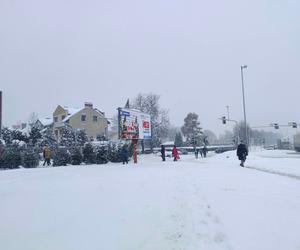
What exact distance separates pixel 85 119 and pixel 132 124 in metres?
37.7

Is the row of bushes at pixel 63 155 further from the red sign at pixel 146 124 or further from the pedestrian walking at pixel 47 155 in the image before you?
the red sign at pixel 146 124

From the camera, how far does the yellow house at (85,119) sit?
72812mm

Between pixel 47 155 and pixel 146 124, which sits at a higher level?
pixel 146 124

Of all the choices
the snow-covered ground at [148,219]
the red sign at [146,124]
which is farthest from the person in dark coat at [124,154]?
the snow-covered ground at [148,219]

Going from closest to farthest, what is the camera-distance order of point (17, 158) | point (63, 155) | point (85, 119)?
1. point (17, 158)
2. point (63, 155)
3. point (85, 119)

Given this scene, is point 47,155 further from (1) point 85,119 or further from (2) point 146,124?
(1) point 85,119

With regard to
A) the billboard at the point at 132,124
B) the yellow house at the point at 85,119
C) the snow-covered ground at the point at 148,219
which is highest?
the yellow house at the point at 85,119

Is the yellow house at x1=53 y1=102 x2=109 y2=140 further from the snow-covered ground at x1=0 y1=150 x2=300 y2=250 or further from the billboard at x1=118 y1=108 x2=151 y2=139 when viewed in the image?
the snow-covered ground at x1=0 y1=150 x2=300 y2=250

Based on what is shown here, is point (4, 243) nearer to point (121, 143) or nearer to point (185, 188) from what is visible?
point (185, 188)

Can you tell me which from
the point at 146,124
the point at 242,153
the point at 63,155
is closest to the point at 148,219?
the point at 242,153

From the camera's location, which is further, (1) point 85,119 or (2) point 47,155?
(1) point 85,119

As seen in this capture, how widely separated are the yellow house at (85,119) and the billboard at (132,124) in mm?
32800

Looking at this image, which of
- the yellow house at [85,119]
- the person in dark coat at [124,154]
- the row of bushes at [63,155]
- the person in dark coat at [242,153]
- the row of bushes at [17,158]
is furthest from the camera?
the yellow house at [85,119]

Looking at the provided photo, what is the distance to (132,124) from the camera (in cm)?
3781
